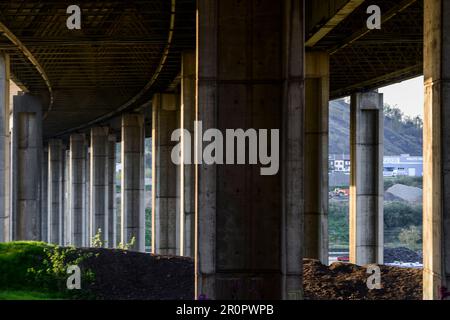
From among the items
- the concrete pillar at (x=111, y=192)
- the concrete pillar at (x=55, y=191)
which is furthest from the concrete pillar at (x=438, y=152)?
the concrete pillar at (x=55, y=191)

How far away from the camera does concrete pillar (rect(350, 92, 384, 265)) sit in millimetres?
47312

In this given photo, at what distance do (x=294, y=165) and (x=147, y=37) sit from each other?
1584cm

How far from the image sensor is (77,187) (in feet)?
278

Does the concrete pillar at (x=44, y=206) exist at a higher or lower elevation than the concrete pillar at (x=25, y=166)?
lower

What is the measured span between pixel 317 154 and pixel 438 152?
58.0 ft

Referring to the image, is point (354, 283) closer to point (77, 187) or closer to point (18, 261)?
point (18, 261)

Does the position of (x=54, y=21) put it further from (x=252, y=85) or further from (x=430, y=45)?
(x=430, y=45)

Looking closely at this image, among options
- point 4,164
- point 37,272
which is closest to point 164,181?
point 4,164

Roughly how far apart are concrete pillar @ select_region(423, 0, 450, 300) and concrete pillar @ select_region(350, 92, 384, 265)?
2917 cm

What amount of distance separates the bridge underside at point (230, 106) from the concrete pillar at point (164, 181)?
0.10m

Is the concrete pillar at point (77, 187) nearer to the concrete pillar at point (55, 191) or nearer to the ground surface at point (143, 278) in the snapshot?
the concrete pillar at point (55, 191)

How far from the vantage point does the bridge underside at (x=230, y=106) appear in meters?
18.0

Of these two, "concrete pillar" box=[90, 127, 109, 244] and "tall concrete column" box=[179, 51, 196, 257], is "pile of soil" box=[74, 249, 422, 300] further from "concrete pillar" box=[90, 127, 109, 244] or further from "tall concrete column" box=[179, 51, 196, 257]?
"concrete pillar" box=[90, 127, 109, 244]
